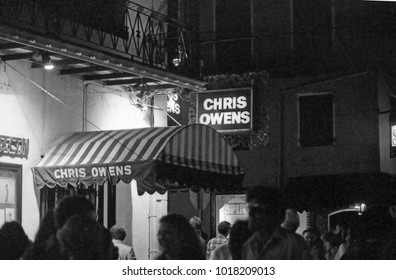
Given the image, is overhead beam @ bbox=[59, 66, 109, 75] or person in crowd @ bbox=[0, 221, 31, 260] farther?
overhead beam @ bbox=[59, 66, 109, 75]

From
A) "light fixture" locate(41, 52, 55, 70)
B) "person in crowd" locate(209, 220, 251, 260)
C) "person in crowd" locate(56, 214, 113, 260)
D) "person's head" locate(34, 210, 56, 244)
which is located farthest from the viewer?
"light fixture" locate(41, 52, 55, 70)

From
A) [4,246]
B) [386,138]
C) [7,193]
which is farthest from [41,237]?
[386,138]

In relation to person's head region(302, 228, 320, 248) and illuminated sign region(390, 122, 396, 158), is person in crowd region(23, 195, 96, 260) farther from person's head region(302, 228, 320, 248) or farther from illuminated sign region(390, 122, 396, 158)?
illuminated sign region(390, 122, 396, 158)

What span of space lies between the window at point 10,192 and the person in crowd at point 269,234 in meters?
4.39

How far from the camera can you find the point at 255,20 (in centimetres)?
1476

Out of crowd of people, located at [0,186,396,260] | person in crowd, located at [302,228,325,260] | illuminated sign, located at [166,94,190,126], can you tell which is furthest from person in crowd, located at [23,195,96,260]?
illuminated sign, located at [166,94,190,126]

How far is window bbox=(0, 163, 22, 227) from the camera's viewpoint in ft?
30.1

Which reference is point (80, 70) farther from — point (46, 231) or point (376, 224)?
point (376, 224)

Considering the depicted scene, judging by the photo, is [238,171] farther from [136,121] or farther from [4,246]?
[4,246]

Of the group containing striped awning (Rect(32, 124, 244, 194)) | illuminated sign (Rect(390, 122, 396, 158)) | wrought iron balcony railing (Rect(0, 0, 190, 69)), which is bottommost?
striped awning (Rect(32, 124, 244, 194))

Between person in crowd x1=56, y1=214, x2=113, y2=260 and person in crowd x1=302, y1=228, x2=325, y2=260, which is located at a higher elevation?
person in crowd x1=56, y1=214, x2=113, y2=260

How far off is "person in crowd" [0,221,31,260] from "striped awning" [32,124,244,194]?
10.5ft

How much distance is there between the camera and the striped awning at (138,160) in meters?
9.45

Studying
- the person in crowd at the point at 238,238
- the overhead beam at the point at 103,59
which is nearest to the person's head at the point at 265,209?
the person in crowd at the point at 238,238
